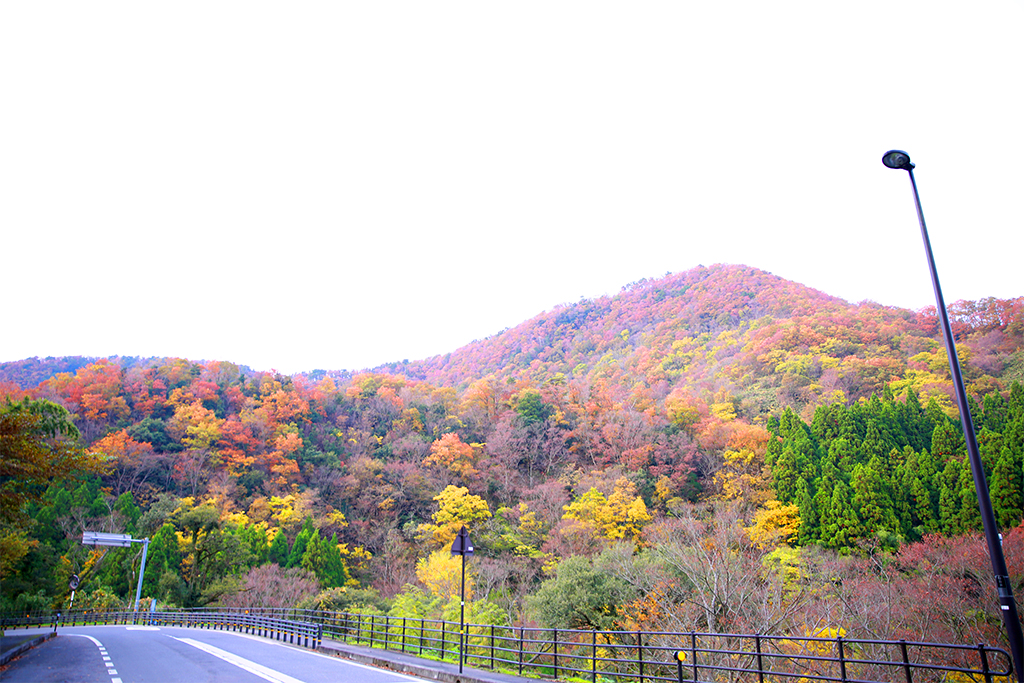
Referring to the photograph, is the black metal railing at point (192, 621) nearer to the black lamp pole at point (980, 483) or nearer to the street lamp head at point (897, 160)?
the black lamp pole at point (980, 483)

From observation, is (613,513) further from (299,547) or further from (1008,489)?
(299,547)

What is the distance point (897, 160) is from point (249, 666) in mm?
15613

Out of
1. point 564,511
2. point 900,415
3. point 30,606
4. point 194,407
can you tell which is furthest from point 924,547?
point 194,407

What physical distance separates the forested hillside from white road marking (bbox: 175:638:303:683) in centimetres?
627

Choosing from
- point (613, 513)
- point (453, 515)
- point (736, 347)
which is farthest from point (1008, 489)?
point (736, 347)

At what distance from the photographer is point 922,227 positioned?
297 inches

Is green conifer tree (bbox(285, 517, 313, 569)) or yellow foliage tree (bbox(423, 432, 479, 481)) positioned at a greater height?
yellow foliage tree (bbox(423, 432, 479, 481))

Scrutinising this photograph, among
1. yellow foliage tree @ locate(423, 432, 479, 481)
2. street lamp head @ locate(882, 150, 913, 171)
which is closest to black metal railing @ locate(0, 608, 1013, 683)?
street lamp head @ locate(882, 150, 913, 171)

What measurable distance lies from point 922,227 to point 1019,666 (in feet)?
16.5

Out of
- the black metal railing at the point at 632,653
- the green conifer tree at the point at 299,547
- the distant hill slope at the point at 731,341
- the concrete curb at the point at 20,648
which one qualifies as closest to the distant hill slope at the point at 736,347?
the distant hill slope at the point at 731,341

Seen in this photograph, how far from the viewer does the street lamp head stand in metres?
7.41

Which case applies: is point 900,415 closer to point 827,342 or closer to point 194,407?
point 827,342

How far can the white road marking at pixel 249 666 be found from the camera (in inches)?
434

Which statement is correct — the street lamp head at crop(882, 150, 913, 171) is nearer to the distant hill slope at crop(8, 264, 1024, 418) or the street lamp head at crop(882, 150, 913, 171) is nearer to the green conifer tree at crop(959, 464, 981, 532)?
the green conifer tree at crop(959, 464, 981, 532)
